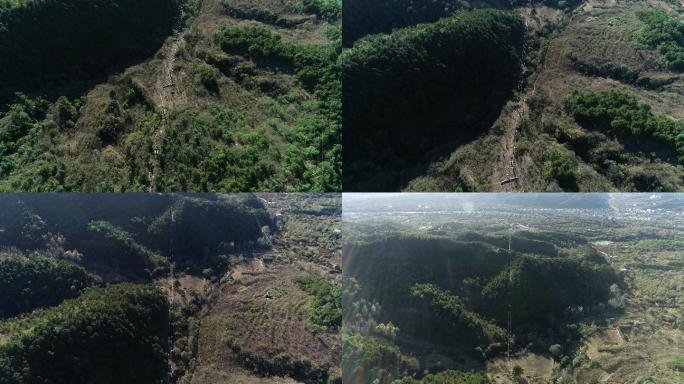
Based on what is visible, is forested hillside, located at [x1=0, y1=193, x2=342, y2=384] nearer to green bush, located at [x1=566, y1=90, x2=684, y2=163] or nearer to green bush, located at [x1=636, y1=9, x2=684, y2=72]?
green bush, located at [x1=566, y1=90, x2=684, y2=163]

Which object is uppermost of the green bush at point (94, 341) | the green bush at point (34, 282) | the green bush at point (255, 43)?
the green bush at point (255, 43)

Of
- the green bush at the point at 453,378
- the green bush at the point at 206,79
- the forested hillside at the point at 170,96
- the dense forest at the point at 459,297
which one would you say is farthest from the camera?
the green bush at the point at 206,79

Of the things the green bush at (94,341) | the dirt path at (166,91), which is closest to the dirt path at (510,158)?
the dirt path at (166,91)

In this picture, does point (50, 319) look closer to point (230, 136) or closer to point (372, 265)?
point (230, 136)

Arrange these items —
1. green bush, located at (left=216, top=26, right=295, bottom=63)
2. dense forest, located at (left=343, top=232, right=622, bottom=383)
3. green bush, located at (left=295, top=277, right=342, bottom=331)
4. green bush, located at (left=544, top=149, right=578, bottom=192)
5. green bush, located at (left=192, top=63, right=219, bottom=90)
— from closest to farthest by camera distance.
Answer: dense forest, located at (left=343, top=232, right=622, bottom=383) → green bush, located at (left=295, top=277, right=342, bottom=331) → green bush, located at (left=544, top=149, right=578, bottom=192) → green bush, located at (left=192, top=63, right=219, bottom=90) → green bush, located at (left=216, top=26, right=295, bottom=63)

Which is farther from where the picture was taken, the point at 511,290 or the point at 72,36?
the point at 72,36

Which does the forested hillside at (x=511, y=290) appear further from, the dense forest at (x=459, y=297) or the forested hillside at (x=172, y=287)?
the forested hillside at (x=172, y=287)

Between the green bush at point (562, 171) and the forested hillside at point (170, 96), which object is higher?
the forested hillside at point (170, 96)

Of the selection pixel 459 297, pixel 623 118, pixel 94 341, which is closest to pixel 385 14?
pixel 623 118

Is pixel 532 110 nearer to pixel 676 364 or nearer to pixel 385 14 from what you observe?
pixel 385 14

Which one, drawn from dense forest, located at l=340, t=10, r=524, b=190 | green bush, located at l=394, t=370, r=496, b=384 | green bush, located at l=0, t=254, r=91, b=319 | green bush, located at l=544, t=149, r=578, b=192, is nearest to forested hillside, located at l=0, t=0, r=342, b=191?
dense forest, located at l=340, t=10, r=524, b=190
